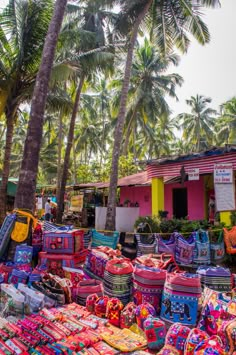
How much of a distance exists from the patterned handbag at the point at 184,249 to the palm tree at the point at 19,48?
6977 millimetres

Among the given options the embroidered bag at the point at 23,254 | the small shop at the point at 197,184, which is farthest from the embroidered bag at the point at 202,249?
the embroidered bag at the point at 23,254

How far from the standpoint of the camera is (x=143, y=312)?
3473mm

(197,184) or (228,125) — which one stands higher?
(228,125)

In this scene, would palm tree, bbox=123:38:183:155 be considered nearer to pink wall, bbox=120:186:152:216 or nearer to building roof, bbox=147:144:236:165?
pink wall, bbox=120:186:152:216

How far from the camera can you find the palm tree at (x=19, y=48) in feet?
33.1

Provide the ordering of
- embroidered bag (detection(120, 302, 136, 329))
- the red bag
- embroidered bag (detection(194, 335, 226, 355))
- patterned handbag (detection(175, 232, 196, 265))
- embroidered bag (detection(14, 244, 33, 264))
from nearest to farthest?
embroidered bag (detection(194, 335, 226, 355)) → embroidered bag (detection(120, 302, 136, 329)) → the red bag → embroidered bag (detection(14, 244, 33, 264)) → patterned handbag (detection(175, 232, 196, 265))

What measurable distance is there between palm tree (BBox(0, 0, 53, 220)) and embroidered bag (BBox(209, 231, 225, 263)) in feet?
24.7

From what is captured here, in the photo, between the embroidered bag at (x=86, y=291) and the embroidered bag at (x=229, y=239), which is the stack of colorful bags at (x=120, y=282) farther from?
the embroidered bag at (x=229, y=239)

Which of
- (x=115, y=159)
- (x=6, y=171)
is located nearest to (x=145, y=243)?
(x=115, y=159)

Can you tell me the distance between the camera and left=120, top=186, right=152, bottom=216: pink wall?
16452 mm

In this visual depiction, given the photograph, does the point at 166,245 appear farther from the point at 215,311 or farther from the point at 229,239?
the point at 215,311

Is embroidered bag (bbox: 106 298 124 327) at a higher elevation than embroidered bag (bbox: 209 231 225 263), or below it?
below

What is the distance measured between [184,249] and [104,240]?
5.55 ft

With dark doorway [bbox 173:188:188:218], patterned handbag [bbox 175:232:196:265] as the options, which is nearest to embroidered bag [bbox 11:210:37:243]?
patterned handbag [bbox 175:232:196:265]
